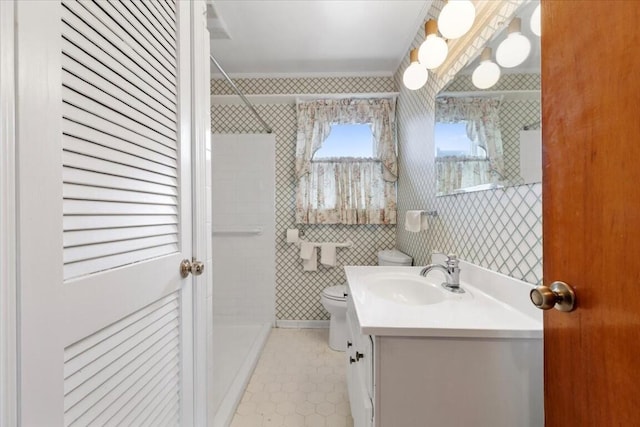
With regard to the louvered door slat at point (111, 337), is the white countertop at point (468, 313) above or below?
below

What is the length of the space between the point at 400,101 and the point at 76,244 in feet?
8.34

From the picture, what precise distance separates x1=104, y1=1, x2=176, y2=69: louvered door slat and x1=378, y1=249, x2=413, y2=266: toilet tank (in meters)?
1.91

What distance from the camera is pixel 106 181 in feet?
2.10

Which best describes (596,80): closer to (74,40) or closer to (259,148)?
(74,40)

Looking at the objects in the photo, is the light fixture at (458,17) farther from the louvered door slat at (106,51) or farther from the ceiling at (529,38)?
the louvered door slat at (106,51)

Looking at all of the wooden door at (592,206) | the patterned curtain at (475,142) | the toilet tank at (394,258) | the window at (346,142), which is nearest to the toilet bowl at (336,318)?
the toilet tank at (394,258)

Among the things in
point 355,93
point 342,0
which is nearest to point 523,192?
point 342,0

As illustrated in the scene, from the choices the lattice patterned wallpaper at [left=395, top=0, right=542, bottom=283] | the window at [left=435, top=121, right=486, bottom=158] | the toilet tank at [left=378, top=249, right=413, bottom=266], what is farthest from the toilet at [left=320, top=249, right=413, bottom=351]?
the window at [left=435, top=121, right=486, bottom=158]

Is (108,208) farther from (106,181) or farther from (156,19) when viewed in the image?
(156,19)

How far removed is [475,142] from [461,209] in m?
0.35

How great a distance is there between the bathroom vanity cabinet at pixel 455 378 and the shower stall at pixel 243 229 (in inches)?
82.7

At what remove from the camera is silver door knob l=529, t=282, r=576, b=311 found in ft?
1.94

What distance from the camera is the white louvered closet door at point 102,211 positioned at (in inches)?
18.5

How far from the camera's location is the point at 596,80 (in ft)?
1.75
